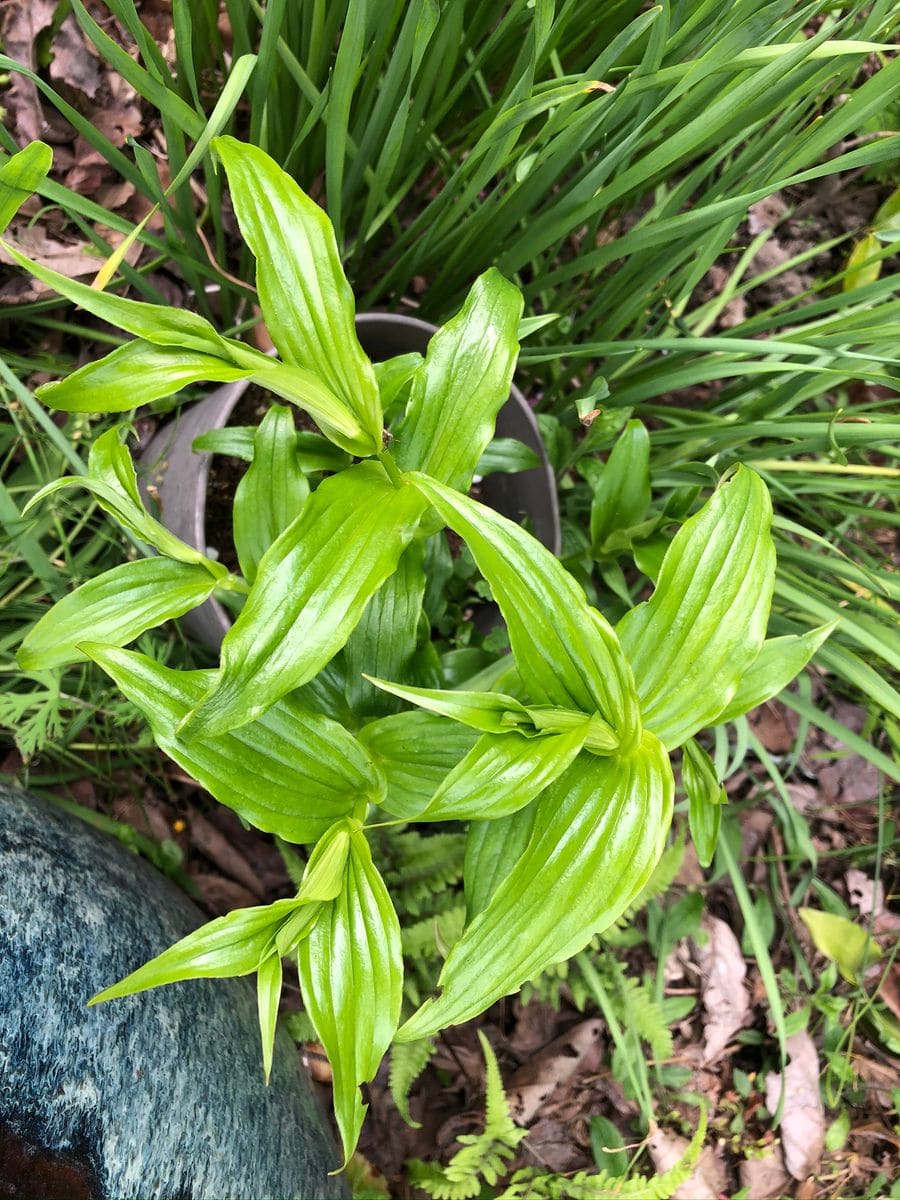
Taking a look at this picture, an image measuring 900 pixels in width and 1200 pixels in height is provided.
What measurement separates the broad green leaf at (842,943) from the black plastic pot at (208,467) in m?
0.74

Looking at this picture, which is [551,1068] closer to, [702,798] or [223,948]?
[702,798]

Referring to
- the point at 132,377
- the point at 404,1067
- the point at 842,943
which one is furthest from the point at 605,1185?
the point at 132,377

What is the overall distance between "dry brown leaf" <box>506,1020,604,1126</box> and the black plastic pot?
0.68 metres

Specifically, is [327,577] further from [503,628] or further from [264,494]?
[503,628]

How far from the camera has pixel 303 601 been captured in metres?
0.55

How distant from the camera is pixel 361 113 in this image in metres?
0.81

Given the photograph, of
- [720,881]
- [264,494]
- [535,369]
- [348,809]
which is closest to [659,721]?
[348,809]

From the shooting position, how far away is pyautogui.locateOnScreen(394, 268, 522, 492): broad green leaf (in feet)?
2.09

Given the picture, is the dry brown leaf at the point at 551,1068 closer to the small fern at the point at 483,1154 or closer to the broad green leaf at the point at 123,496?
the small fern at the point at 483,1154

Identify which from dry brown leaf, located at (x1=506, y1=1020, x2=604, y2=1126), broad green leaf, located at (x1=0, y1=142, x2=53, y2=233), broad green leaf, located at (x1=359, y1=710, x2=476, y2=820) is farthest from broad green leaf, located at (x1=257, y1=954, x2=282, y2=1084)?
dry brown leaf, located at (x1=506, y1=1020, x2=604, y2=1126)

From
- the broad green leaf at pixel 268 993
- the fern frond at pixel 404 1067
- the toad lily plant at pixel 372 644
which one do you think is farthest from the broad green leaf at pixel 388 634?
the fern frond at pixel 404 1067

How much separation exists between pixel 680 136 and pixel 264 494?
0.45m

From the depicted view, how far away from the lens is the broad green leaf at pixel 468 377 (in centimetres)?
64

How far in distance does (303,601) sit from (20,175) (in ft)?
1.01
